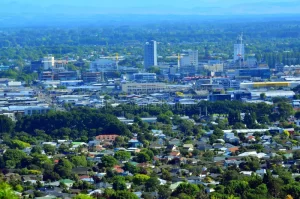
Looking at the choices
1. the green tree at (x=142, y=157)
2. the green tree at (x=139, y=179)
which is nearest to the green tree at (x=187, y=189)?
the green tree at (x=139, y=179)

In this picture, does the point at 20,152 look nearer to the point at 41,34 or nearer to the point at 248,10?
the point at 41,34

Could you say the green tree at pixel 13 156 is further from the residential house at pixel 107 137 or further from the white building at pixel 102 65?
the white building at pixel 102 65

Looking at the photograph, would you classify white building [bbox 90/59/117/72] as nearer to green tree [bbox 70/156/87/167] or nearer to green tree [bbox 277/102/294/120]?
green tree [bbox 277/102/294/120]

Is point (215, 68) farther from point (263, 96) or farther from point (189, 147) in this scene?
point (189, 147)

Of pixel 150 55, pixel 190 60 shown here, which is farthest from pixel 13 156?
pixel 150 55

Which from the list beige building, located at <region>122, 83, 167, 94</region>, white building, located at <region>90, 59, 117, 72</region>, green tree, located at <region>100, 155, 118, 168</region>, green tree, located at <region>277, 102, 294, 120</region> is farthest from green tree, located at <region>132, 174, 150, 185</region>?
white building, located at <region>90, 59, 117, 72</region>

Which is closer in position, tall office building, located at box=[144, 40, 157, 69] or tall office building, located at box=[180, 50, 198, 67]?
tall office building, located at box=[180, 50, 198, 67]

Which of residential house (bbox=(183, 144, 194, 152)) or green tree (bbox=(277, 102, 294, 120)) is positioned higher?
residential house (bbox=(183, 144, 194, 152))

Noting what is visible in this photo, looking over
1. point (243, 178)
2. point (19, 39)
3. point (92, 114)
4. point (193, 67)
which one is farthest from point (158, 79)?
point (19, 39)
